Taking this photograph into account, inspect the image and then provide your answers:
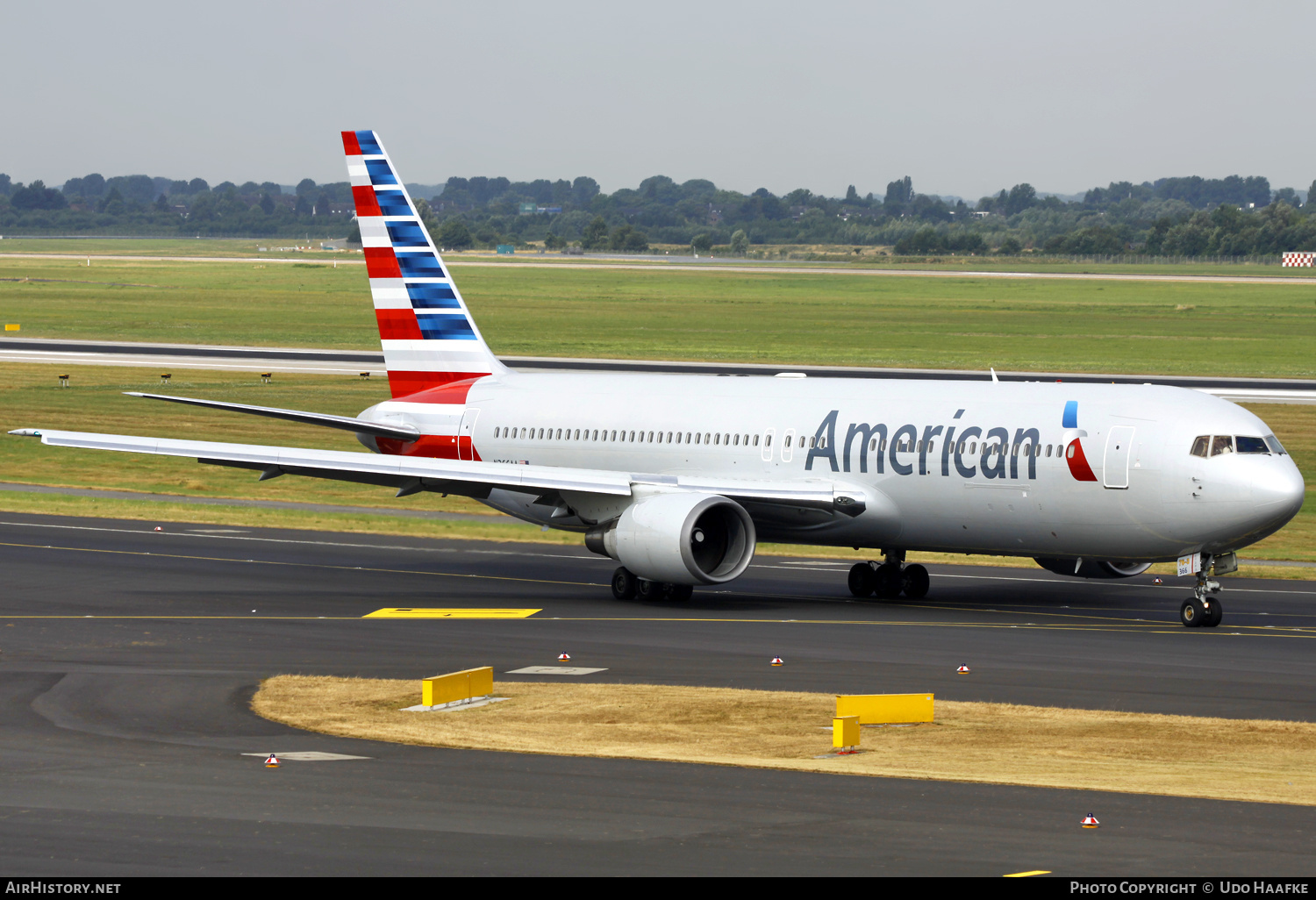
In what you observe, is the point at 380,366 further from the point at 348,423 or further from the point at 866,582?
the point at 866,582

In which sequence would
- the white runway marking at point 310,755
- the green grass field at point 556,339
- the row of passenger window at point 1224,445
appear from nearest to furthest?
the white runway marking at point 310,755, the row of passenger window at point 1224,445, the green grass field at point 556,339

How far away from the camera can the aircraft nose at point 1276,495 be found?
3338cm

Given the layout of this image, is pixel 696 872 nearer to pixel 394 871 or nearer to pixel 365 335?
pixel 394 871

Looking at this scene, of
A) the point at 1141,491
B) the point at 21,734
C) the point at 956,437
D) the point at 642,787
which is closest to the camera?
the point at 642,787

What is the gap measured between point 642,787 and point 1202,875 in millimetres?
A: 6832

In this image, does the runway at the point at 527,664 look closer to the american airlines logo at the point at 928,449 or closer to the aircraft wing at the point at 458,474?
the aircraft wing at the point at 458,474

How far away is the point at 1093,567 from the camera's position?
130 feet

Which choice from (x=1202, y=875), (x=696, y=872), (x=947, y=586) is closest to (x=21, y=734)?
(x=696, y=872)

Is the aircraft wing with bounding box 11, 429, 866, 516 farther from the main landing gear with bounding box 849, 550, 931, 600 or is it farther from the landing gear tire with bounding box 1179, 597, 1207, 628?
the landing gear tire with bounding box 1179, 597, 1207, 628

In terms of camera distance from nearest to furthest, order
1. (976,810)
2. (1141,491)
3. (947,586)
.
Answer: (976,810) < (1141,491) < (947,586)

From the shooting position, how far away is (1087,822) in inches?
707

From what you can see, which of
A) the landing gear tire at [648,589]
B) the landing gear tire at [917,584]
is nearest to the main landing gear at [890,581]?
the landing gear tire at [917,584]

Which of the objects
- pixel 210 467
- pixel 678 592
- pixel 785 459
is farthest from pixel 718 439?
pixel 210 467

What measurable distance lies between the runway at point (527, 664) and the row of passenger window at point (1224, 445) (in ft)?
12.0
